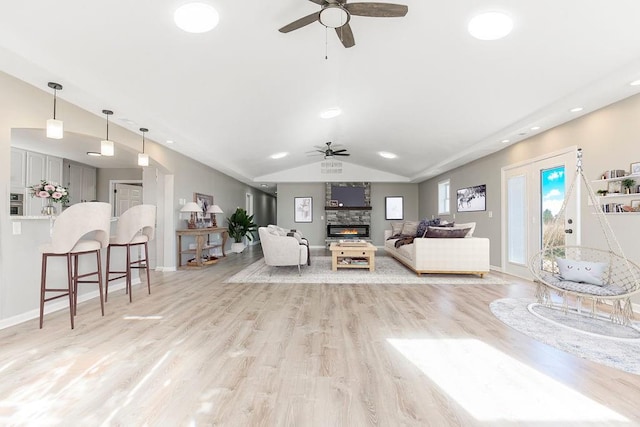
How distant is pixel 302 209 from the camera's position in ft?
33.5

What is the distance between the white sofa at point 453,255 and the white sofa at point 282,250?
6.73 feet

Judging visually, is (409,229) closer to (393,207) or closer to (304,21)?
(393,207)

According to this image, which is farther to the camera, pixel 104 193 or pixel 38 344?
pixel 104 193

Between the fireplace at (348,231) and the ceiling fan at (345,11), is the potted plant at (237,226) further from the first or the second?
the ceiling fan at (345,11)

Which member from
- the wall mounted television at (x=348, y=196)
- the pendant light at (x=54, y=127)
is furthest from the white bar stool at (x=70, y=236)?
the wall mounted television at (x=348, y=196)

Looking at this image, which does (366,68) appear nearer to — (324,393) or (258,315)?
(258,315)

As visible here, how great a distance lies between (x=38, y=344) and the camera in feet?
7.70

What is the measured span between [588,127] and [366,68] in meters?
2.92

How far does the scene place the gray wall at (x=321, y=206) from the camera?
10.1 m

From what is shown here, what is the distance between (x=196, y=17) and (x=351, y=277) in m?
4.04

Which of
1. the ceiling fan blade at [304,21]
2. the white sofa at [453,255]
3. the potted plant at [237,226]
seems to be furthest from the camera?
the potted plant at [237,226]

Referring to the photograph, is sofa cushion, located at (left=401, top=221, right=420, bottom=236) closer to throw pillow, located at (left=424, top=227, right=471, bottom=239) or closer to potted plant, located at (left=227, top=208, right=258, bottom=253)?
throw pillow, located at (left=424, top=227, right=471, bottom=239)

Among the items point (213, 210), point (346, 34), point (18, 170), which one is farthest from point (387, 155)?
point (18, 170)

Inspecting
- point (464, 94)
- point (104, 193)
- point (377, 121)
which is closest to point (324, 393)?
point (464, 94)
